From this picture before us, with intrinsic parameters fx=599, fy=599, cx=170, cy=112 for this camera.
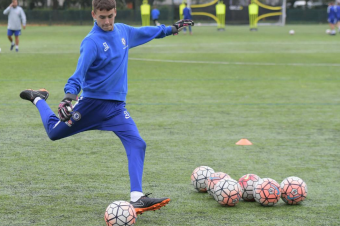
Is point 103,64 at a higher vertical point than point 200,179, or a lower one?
higher

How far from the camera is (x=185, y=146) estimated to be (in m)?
9.00

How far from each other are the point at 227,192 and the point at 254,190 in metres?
0.33

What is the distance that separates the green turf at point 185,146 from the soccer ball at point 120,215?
0.24 metres

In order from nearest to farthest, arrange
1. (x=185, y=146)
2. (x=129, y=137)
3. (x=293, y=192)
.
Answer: (x=129, y=137), (x=293, y=192), (x=185, y=146)

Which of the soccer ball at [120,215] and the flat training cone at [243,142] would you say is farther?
the flat training cone at [243,142]

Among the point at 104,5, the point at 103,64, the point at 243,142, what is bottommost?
the point at 243,142

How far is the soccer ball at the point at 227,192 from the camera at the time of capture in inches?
236

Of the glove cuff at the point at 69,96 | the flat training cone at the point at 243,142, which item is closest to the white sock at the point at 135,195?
the glove cuff at the point at 69,96

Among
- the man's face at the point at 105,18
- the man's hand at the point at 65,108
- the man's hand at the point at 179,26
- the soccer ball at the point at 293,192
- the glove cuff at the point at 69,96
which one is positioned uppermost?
the man's face at the point at 105,18

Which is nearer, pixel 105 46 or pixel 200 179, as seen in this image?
pixel 105 46

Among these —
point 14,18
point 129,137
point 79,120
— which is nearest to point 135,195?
point 129,137

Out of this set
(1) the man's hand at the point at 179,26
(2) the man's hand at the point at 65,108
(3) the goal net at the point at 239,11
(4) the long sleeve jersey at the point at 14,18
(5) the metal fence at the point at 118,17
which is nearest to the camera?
(2) the man's hand at the point at 65,108

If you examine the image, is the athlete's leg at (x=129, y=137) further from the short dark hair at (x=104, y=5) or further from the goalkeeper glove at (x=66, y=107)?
the short dark hair at (x=104, y=5)

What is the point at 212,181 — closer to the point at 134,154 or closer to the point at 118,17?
the point at 134,154
